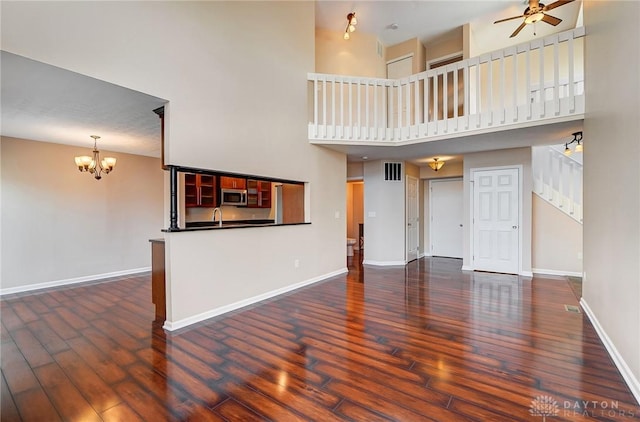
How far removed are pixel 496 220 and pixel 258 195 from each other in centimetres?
467

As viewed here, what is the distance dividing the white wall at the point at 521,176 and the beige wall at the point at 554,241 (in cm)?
34

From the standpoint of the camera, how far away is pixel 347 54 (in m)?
6.36

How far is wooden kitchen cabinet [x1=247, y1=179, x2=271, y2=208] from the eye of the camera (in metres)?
5.01

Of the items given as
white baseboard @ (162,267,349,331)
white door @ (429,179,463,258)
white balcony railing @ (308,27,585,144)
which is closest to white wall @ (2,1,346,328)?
white baseboard @ (162,267,349,331)

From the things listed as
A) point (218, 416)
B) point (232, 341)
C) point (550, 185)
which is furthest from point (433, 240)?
point (218, 416)

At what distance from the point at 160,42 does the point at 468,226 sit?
5948 millimetres

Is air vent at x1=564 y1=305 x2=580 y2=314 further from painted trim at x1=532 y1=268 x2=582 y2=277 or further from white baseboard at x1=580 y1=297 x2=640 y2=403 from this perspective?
painted trim at x1=532 y1=268 x2=582 y2=277

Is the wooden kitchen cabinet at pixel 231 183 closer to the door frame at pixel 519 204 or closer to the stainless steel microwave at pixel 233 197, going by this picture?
the stainless steel microwave at pixel 233 197

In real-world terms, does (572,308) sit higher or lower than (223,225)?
lower

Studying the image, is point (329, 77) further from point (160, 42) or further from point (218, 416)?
point (218, 416)

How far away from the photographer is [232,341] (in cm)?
277

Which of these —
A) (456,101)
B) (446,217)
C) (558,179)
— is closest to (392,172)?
(446,217)

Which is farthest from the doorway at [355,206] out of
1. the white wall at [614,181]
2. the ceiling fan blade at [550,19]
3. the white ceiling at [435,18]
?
the white wall at [614,181]

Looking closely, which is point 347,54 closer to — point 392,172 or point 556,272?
point 392,172
